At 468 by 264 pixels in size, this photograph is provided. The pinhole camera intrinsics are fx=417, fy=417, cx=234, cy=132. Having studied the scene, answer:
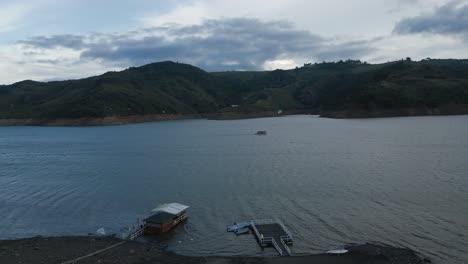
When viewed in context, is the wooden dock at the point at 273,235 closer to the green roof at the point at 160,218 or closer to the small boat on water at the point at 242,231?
the small boat on water at the point at 242,231

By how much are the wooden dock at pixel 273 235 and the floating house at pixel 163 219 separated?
7.18 m

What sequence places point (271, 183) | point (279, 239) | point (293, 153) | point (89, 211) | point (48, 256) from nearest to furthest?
point (48, 256), point (279, 239), point (89, 211), point (271, 183), point (293, 153)

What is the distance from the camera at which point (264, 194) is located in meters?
50.3

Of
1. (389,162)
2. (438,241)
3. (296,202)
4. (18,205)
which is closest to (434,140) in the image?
(389,162)

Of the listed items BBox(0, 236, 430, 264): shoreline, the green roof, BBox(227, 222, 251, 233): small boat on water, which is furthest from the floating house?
BBox(227, 222, 251, 233): small boat on water

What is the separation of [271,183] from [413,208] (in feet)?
65.7

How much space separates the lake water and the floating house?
130cm

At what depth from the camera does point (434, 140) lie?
97688 millimetres

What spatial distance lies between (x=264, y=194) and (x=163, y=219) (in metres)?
16.0

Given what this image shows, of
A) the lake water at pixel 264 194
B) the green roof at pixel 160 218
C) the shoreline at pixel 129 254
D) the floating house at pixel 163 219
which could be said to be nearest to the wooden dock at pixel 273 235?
the lake water at pixel 264 194

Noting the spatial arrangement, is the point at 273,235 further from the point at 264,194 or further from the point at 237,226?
the point at 264,194

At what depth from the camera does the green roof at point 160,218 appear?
3766 centimetres

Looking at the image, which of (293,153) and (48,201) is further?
(293,153)

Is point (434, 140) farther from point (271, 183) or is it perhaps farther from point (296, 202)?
point (296, 202)
